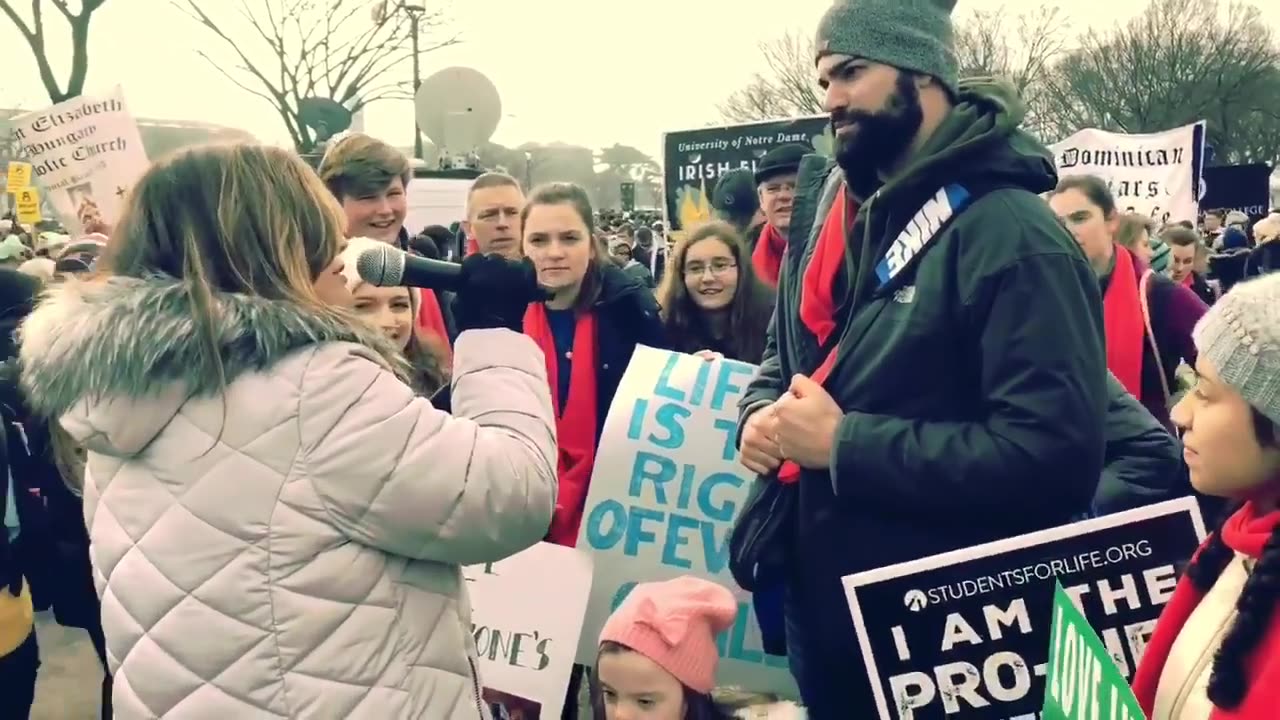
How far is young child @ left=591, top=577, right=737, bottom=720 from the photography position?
2689 mm

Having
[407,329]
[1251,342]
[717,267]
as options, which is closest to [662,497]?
[407,329]

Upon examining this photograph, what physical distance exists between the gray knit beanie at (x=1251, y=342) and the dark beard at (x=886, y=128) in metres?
0.70

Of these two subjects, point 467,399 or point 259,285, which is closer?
point 259,285

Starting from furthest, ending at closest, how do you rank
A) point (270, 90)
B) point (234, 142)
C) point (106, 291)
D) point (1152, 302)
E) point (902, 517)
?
point (270, 90), point (1152, 302), point (902, 517), point (234, 142), point (106, 291)

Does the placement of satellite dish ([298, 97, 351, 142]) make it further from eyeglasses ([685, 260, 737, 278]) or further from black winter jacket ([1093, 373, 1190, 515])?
black winter jacket ([1093, 373, 1190, 515])

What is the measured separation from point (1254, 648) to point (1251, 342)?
380 mm

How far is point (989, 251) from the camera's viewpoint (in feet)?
6.33

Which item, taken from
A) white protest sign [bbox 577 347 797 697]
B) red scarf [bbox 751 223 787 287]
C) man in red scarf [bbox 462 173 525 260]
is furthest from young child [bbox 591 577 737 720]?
red scarf [bbox 751 223 787 287]

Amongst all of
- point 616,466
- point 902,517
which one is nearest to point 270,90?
point 616,466

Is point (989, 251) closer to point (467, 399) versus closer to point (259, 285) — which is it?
point (467, 399)

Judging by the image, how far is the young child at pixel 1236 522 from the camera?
1.41 metres

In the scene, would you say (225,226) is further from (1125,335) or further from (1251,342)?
(1125,335)

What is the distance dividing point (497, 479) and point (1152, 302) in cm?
310

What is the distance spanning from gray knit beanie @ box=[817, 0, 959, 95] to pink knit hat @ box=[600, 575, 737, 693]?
134 cm
